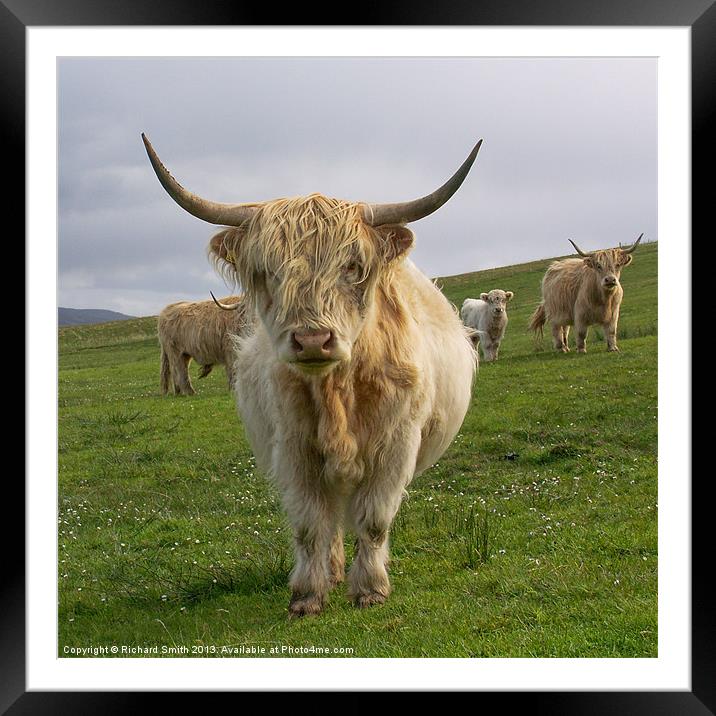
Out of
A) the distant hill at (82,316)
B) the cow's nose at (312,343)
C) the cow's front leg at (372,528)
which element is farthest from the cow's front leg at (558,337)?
the cow's nose at (312,343)

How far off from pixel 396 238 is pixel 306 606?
1820 mm

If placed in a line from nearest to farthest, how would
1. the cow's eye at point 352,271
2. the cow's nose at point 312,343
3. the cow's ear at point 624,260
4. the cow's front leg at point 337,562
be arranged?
the cow's nose at point 312,343 < the cow's eye at point 352,271 < the cow's front leg at point 337,562 < the cow's ear at point 624,260

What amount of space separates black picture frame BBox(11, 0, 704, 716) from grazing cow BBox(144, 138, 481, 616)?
0.80 m

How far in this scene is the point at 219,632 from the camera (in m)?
3.99

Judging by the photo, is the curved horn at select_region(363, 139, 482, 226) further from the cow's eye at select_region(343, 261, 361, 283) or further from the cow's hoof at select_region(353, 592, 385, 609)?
the cow's hoof at select_region(353, 592, 385, 609)

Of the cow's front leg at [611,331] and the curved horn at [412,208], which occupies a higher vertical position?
the curved horn at [412,208]

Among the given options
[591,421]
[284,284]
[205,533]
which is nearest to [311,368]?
[284,284]

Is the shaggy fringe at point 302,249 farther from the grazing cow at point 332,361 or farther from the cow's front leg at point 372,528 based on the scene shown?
the cow's front leg at point 372,528

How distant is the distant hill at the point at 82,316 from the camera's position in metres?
4.55

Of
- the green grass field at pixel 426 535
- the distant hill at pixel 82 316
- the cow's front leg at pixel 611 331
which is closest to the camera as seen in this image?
the green grass field at pixel 426 535

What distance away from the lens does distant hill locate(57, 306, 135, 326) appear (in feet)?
14.9
